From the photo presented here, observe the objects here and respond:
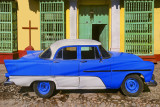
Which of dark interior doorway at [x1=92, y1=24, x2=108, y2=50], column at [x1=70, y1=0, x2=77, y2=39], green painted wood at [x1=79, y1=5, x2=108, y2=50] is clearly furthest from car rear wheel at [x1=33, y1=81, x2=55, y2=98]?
dark interior doorway at [x1=92, y1=24, x2=108, y2=50]

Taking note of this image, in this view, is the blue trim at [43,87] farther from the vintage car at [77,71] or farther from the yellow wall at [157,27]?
the yellow wall at [157,27]

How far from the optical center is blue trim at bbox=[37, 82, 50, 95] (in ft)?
19.0

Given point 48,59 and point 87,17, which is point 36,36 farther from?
point 48,59

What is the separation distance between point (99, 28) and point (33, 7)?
4494mm

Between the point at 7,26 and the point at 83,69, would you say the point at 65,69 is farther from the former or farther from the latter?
the point at 7,26

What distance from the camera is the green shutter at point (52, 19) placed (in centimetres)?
1119

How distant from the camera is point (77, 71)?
5.66 m

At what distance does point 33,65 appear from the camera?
559 cm

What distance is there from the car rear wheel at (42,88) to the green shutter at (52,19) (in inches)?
229

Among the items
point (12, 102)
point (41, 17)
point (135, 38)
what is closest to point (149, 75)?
point (12, 102)

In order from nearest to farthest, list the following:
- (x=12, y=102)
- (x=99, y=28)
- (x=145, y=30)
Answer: (x=12, y=102)
(x=145, y=30)
(x=99, y=28)

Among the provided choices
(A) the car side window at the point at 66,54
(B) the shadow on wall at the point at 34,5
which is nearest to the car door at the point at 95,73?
(A) the car side window at the point at 66,54

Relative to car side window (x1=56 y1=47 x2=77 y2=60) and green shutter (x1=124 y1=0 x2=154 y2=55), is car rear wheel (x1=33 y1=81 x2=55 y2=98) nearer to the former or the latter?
car side window (x1=56 y1=47 x2=77 y2=60)

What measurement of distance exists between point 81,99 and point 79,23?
712 cm
